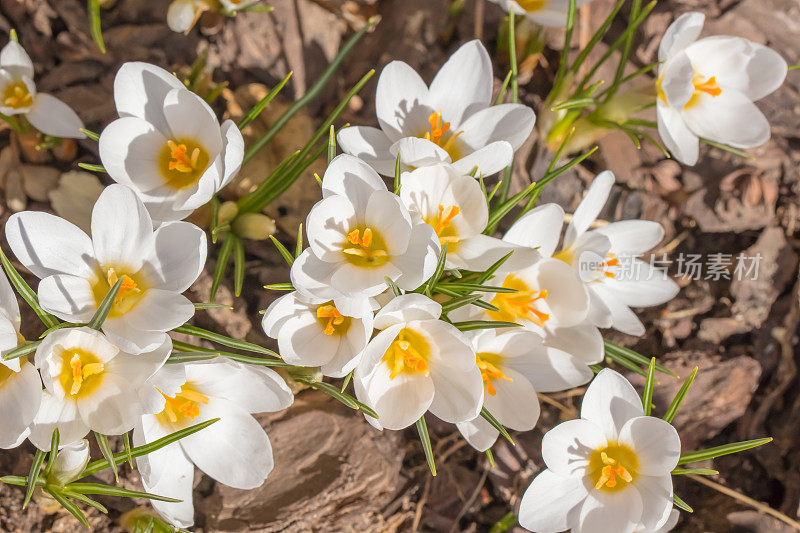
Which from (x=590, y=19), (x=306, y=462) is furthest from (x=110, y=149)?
(x=590, y=19)

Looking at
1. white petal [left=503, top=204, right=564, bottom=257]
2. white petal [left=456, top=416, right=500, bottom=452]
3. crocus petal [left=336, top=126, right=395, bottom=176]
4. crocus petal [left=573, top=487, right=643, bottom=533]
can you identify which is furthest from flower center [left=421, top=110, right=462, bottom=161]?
crocus petal [left=573, top=487, right=643, bottom=533]

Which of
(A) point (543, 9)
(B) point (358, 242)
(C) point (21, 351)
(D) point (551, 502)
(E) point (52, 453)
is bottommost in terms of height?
(D) point (551, 502)

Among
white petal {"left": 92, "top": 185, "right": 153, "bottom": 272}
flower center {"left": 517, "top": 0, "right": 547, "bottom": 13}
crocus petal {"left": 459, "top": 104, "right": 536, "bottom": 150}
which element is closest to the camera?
white petal {"left": 92, "top": 185, "right": 153, "bottom": 272}

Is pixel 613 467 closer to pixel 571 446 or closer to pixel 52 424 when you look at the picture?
pixel 571 446

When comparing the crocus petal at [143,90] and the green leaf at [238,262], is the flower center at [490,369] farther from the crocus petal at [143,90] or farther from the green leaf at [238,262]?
the crocus petal at [143,90]

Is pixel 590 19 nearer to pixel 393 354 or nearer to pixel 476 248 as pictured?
pixel 476 248

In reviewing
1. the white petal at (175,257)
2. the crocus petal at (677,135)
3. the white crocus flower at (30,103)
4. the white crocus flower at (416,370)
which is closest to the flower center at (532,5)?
the crocus petal at (677,135)

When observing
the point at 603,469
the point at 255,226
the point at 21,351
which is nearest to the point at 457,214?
the point at 255,226

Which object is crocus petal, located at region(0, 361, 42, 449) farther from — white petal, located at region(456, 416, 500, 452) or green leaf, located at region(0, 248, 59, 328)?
white petal, located at region(456, 416, 500, 452)
